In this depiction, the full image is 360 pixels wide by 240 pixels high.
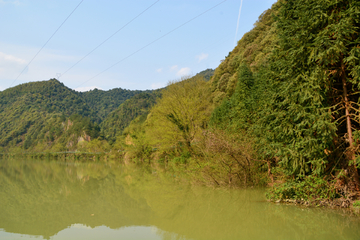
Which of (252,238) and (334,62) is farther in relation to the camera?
(334,62)

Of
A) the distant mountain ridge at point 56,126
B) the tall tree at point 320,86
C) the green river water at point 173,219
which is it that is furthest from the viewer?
the distant mountain ridge at point 56,126

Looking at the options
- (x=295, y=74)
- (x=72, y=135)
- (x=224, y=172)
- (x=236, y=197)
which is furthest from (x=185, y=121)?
(x=72, y=135)

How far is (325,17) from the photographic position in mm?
9789

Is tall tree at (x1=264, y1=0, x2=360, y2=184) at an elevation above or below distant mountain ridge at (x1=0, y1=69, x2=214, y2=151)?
below

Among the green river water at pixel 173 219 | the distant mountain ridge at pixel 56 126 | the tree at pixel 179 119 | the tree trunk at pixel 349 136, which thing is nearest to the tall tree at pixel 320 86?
the tree trunk at pixel 349 136

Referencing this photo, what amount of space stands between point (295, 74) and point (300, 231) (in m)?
6.11

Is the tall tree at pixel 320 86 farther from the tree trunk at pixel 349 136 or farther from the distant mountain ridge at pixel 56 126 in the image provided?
the distant mountain ridge at pixel 56 126

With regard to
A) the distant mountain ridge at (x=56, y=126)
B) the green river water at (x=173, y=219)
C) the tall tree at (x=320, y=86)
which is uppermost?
the distant mountain ridge at (x=56, y=126)

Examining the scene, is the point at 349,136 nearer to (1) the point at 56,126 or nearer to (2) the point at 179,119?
(2) the point at 179,119

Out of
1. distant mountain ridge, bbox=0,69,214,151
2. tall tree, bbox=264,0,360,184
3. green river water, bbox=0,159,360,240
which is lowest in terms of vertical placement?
green river water, bbox=0,159,360,240

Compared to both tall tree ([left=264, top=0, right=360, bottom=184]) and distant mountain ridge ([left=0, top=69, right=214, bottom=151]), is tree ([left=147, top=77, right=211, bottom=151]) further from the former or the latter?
distant mountain ridge ([left=0, top=69, right=214, bottom=151])

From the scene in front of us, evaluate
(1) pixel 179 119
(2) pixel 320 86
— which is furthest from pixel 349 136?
(1) pixel 179 119

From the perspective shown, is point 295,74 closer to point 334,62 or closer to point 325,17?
point 334,62

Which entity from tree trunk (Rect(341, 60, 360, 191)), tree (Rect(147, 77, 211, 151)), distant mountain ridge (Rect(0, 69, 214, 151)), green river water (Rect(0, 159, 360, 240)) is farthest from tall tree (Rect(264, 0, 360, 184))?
distant mountain ridge (Rect(0, 69, 214, 151))
